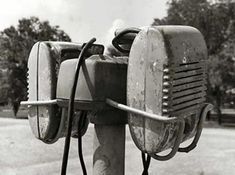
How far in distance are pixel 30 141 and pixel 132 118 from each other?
743cm

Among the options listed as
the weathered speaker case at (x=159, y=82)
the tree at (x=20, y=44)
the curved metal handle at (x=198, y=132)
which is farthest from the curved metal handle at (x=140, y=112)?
the tree at (x=20, y=44)

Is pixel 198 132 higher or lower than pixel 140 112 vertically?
lower

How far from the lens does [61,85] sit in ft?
5.12

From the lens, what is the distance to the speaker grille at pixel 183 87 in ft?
4.51

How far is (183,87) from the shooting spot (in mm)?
1467

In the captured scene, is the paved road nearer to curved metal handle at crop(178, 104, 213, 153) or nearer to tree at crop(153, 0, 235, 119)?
curved metal handle at crop(178, 104, 213, 153)

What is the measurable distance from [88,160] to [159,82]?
5.54 metres

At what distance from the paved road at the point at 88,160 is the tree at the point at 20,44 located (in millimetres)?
16424

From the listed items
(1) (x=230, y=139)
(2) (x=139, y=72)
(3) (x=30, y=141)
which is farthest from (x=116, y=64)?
(1) (x=230, y=139)

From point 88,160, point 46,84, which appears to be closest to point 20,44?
point 88,160

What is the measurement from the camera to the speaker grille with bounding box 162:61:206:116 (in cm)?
137

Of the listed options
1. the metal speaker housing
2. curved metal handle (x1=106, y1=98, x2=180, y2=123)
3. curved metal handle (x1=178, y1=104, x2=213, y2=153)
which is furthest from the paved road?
curved metal handle (x1=106, y1=98, x2=180, y2=123)

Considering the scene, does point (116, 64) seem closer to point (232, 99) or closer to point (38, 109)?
point (38, 109)

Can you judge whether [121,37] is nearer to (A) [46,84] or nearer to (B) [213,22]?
(A) [46,84]
